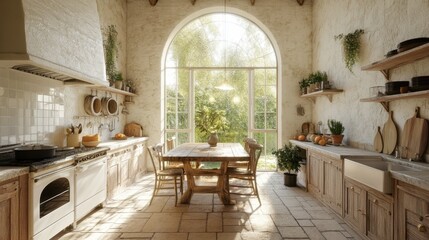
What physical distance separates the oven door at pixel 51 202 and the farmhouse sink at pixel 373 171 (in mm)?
2901

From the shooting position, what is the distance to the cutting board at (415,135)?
2.62m

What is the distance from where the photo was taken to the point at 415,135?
8.93 feet

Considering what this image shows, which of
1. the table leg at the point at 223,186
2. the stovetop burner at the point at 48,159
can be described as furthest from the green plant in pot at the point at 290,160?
the stovetop burner at the point at 48,159

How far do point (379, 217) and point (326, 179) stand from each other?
4.20 feet

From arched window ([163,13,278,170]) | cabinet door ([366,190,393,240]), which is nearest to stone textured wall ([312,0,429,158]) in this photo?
cabinet door ([366,190,393,240])

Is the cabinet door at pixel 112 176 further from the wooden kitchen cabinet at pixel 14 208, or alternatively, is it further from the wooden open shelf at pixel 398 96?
the wooden open shelf at pixel 398 96

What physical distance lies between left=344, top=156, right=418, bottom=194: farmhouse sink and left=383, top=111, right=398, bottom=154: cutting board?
25cm

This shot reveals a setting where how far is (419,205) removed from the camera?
74.6 inches

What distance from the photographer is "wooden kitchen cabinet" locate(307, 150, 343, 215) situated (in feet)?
10.8

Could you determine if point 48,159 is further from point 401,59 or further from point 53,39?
point 401,59

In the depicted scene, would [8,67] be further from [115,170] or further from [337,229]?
[337,229]

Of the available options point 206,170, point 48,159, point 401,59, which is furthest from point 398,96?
point 48,159

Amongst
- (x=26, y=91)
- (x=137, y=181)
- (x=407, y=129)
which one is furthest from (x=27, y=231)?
(x=407, y=129)

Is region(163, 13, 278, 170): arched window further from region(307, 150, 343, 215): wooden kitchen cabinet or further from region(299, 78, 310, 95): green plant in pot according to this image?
region(307, 150, 343, 215): wooden kitchen cabinet
